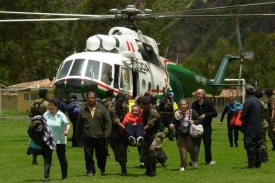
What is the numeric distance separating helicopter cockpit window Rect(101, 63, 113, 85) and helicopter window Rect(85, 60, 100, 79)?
226mm

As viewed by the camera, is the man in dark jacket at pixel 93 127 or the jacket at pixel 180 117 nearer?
the man in dark jacket at pixel 93 127

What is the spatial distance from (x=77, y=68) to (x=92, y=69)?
1.54 feet

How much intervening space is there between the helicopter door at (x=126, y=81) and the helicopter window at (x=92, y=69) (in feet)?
3.36

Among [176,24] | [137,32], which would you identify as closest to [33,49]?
[137,32]

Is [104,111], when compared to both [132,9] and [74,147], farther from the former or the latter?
[132,9]

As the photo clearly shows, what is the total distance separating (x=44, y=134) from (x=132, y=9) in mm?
12342

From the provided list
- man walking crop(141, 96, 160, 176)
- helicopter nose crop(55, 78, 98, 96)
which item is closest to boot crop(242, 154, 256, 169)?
man walking crop(141, 96, 160, 176)

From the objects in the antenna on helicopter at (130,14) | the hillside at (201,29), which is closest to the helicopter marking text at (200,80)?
the antenna on helicopter at (130,14)

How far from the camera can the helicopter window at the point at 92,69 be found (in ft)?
82.5

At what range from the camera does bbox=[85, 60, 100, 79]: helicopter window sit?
82.5ft

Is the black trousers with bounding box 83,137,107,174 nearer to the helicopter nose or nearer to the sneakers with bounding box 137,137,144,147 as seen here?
the sneakers with bounding box 137,137,144,147

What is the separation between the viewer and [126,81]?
26453 mm

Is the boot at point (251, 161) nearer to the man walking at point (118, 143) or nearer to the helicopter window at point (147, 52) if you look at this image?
the man walking at point (118, 143)

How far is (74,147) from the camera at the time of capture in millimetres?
23609
